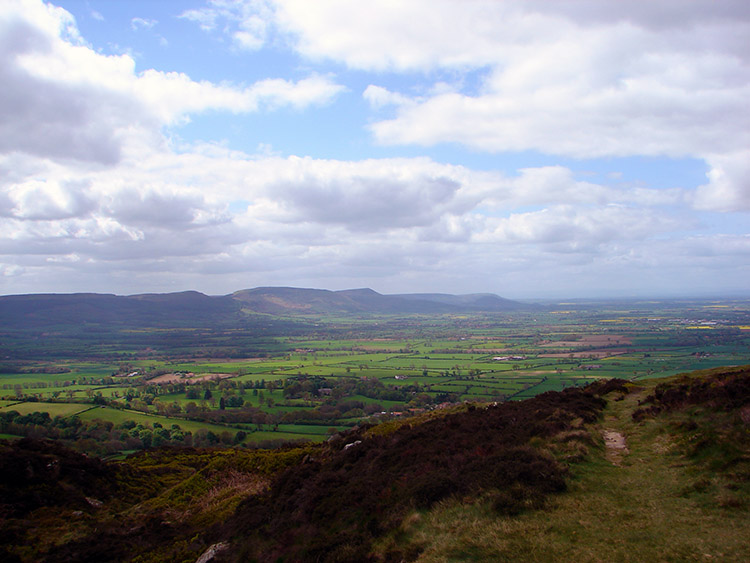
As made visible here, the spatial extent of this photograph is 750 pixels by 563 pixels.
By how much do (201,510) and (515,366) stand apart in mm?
101479

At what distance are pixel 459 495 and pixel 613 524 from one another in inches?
190

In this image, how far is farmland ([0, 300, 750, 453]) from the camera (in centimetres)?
A: 7206

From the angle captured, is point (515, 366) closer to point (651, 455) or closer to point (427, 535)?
point (651, 455)

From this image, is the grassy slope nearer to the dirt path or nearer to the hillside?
the hillside

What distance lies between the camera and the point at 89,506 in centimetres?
2930

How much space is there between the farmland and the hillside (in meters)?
30.7

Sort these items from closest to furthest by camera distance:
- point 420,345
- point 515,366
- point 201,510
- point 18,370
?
point 201,510 < point 515,366 < point 18,370 < point 420,345

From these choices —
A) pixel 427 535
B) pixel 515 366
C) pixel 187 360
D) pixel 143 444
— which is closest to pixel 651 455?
pixel 427 535

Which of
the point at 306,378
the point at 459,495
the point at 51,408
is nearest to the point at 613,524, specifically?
the point at 459,495

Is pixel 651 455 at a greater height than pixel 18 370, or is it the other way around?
pixel 651 455

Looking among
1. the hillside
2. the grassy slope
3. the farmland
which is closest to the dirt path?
the hillside

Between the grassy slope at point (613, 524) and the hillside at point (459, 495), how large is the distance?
0.18 feet

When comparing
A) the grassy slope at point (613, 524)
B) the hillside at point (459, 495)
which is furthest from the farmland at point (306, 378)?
the grassy slope at point (613, 524)

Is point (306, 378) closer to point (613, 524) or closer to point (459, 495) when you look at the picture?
point (459, 495)
